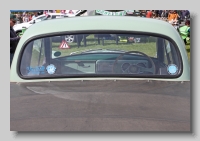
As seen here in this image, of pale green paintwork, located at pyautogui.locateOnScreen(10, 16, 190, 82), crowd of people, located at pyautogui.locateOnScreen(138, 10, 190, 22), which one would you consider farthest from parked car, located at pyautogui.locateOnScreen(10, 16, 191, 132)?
crowd of people, located at pyautogui.locateOnScreen(138, 10, 190, 22)

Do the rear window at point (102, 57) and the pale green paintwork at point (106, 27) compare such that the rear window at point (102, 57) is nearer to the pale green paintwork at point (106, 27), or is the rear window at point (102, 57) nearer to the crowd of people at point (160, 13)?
the pale green paintwork at point (106, 27)

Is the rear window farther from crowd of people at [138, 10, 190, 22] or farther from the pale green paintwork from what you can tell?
crowd of people at [138, 10, 190, 22]

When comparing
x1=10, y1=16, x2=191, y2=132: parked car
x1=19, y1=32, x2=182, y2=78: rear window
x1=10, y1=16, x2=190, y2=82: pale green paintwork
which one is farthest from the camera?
x1=10, y1=16, x2=190, y2=82: pale green paintwork

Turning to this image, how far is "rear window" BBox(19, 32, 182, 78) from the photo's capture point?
3695mm

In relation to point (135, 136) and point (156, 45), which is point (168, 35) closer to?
point (156, 45)

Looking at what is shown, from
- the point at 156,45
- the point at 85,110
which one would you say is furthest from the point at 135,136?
the point at 156,45

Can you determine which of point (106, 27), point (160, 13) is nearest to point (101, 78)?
point (106, 27)

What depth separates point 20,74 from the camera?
372 cm

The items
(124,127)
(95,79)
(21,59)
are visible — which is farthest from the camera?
(21,59)

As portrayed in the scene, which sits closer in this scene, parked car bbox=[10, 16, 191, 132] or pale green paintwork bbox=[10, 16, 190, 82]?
parked car bbox=[10, 16, 191, 132]

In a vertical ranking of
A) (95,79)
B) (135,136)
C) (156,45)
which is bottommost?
(135,136)

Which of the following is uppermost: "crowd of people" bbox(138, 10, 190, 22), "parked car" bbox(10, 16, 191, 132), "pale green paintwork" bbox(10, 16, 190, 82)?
"crowd of people" bbox(138, 10, 190, 22)

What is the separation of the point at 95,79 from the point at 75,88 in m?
0.21

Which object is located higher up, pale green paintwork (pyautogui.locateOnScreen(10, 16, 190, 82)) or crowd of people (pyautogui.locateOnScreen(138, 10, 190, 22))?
crowd of people (pyautogui.locateOnScreen(138, 10, 190, 22))
